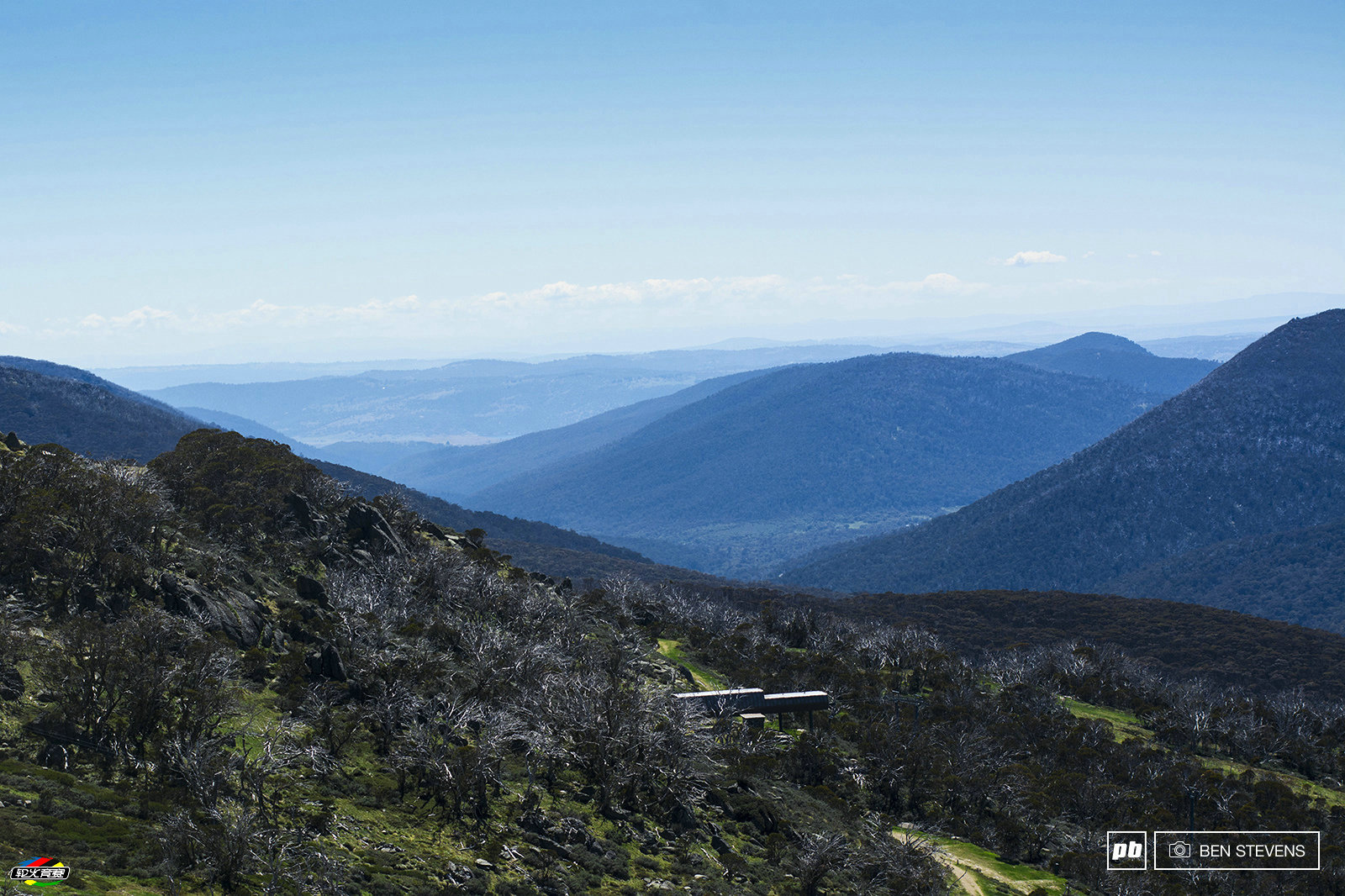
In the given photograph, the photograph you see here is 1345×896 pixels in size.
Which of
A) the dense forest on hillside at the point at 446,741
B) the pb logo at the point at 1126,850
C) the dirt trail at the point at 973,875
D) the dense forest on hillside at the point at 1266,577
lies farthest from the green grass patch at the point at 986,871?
the dense forest on hillside at the point at 1266,577

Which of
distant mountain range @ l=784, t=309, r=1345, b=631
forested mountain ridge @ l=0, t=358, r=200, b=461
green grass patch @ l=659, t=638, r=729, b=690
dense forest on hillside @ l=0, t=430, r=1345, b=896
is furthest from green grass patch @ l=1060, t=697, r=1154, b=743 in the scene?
forested mountain ridge @ l=0, t=358, r=200, b=461

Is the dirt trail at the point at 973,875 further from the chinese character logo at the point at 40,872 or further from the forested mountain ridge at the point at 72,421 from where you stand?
the forested mountain ridge at the point at 72,421

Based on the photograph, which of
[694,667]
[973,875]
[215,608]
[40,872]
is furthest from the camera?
[694,667]

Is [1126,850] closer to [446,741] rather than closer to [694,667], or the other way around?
[694,667]

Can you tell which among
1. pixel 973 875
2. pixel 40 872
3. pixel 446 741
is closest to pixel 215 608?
pixel 446 741

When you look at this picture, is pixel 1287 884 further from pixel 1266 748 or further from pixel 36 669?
pixel 36 669

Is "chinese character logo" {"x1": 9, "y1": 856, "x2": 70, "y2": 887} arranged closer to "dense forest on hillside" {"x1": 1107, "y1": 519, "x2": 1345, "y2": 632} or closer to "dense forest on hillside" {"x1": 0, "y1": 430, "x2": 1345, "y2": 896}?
"dense forest on hillside" {"x1": 0, "y1": 430, "x2": 1345, "y2": 896}
